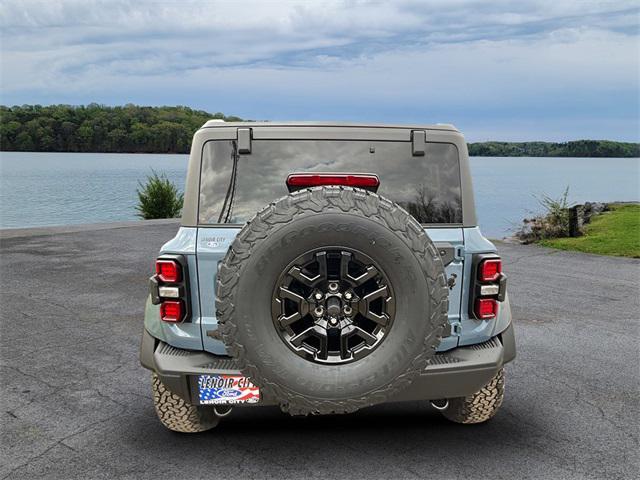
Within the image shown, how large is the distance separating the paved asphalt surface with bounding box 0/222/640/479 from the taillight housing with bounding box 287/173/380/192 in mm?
1564

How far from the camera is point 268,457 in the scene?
3609 mm

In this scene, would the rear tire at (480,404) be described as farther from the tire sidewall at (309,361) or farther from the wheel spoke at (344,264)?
the wheel spoke at (344,264)

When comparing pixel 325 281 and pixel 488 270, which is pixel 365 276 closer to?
pixel 325 281

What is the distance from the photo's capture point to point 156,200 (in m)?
21.9

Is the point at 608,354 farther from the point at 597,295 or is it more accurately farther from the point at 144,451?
the point at 144,451

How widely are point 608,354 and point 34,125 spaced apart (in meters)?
78.7

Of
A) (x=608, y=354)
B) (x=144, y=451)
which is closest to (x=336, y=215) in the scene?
(x=144, y=451)

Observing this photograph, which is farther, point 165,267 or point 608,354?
point 608,354

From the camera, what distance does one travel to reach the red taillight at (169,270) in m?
3.35

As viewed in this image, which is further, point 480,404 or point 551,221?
point 551,221

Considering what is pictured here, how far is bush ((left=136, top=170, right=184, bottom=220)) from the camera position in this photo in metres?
21.9

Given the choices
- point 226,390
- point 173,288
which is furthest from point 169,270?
point 226,390

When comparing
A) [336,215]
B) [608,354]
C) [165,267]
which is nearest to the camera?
[336,215]

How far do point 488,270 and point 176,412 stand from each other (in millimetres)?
2064
